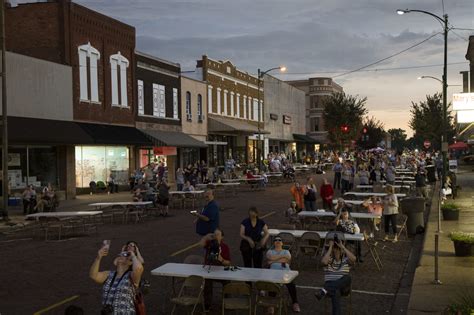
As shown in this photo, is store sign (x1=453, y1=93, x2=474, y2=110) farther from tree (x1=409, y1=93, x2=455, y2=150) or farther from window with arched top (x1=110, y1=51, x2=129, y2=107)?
tree (x1=409, y1=93, x2=455, y2=150)

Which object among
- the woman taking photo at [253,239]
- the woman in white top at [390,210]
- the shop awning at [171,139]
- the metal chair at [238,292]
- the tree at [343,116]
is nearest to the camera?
the metal chair at [238,292]

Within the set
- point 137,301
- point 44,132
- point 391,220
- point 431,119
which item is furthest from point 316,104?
point 137,301

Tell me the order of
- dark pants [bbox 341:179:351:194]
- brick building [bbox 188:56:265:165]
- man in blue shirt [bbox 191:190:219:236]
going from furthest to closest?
brick building [bbox 188:56:265:165], dark pants [bbox 341:179:351:194], man in blue shirt [bbox 191:190:219:236]

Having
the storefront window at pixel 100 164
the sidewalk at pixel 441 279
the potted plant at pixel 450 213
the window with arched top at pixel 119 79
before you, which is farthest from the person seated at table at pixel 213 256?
the window with arched top at pixel 119 79

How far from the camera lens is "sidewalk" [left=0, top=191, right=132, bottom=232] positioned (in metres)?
21.2

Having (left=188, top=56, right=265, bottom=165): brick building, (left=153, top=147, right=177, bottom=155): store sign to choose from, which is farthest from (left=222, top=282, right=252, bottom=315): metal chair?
(left=188, top=56, right=265, bottom=165): brick building

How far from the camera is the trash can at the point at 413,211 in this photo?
16.5m

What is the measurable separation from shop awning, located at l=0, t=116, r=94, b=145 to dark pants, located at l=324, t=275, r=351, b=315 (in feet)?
62.2

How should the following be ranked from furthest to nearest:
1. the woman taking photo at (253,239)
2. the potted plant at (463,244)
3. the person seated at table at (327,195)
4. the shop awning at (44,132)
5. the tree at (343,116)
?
the tree at (343,116) → the shop awning at (44,132) → the person seated at table at (327,195) → the potted plant at (463,244) → the woman taking photo at (253,239)

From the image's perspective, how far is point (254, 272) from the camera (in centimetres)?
855

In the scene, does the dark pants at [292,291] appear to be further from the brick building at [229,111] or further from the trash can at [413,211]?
the brick building at [229,111]

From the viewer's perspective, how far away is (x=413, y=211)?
16.6m

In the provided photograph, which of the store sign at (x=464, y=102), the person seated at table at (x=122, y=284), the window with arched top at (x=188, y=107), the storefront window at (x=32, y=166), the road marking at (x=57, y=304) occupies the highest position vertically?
the window with arched top at (x=188, y=107)

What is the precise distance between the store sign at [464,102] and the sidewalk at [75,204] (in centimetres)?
1643
